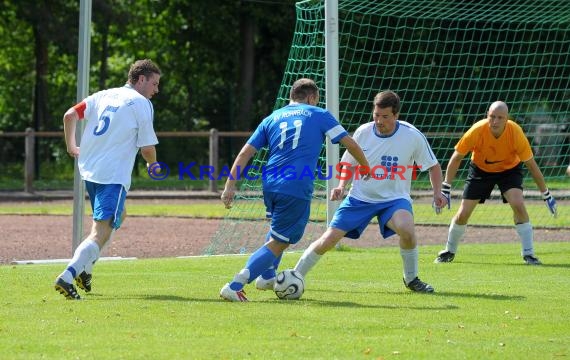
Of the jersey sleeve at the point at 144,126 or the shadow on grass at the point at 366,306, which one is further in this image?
the jersey sleeve at the point at 144,126

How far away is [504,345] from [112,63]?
39.2m

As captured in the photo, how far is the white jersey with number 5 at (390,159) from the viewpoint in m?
9.55

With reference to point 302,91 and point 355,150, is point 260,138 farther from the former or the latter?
point 355,150

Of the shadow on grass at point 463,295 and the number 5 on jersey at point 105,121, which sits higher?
the number 5 on jersey at point 105,121

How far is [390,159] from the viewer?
9.53 metres

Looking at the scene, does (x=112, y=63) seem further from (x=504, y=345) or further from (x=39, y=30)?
(x=504, y=345)

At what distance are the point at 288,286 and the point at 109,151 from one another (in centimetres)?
184

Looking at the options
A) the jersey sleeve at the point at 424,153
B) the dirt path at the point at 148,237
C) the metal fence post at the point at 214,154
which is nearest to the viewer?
the jersey sleeve at the point at 424,153

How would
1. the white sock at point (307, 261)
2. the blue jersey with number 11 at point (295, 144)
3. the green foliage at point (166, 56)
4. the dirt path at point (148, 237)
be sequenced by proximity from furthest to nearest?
1. the green foliage at point (166, 56)
2. the dirt path at point (148, 237)
3. the white sock at point (307, 261)
4. the blue jersey with number 11 at point (295, 144)

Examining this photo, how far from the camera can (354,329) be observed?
7375 millimetres

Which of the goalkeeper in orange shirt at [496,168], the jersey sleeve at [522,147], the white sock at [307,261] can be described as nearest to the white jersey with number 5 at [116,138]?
the white sock at [307,261]

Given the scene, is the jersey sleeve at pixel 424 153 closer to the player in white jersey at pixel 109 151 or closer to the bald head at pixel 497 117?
the player in white jersey at pixel 109 151

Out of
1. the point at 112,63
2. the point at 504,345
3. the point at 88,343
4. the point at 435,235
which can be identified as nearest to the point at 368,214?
the point at 504,345

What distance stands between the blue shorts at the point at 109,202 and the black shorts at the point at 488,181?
5043 mm
